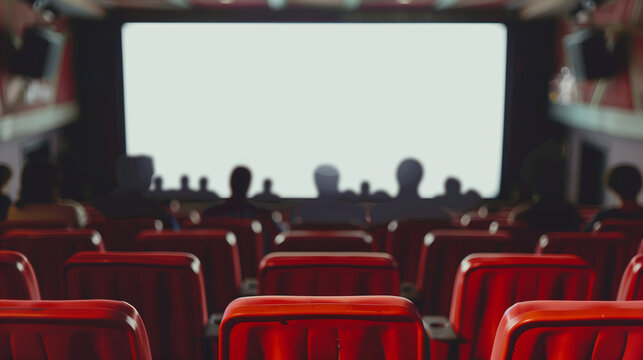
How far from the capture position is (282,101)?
9.05m

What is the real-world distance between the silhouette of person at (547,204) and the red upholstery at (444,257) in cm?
94

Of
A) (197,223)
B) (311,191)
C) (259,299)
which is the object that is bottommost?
(311,191)

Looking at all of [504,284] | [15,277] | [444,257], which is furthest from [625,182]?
[15,277]

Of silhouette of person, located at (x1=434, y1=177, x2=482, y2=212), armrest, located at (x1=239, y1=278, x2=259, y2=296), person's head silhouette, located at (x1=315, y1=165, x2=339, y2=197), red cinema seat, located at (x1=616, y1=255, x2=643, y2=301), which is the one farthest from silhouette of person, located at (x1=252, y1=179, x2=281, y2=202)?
red cinema seat, located at (x1=616, y1=255, x2=643, y2=301)

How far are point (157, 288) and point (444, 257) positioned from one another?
1193mm

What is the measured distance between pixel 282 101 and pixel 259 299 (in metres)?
8.14

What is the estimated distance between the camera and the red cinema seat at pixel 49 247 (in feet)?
7.24

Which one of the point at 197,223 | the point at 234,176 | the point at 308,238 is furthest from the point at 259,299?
the point at 234,176

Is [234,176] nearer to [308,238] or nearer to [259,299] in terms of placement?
[308,238]

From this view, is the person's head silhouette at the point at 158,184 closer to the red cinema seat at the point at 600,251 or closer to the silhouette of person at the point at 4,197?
the silhouette of person at the point at 4,197

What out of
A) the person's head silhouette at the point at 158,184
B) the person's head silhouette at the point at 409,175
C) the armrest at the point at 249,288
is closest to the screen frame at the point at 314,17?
the person's head silhouette at the point at 158,184

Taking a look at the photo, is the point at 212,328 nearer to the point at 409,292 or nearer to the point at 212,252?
the point at 212,252

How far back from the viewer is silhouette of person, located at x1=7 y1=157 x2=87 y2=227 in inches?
132

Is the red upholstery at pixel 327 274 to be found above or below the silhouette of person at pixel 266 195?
above
